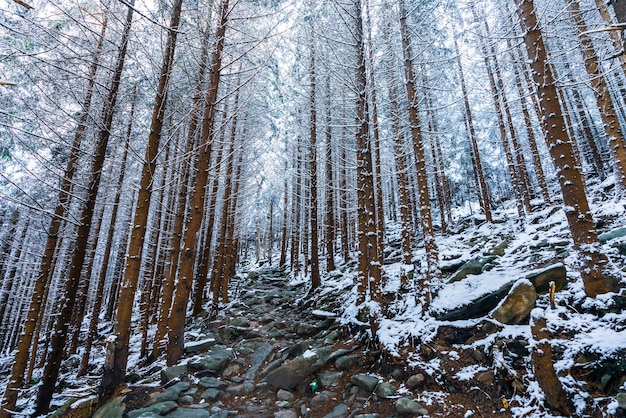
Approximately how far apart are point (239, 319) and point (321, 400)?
18.4 ft

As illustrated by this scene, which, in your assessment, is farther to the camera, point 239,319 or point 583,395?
point 239,319

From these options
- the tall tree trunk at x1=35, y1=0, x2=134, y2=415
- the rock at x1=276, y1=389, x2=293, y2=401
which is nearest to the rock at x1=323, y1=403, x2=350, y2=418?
the rock at x1=276, y1=389, x2=293, y2=401

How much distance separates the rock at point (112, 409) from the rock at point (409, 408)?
4.33 meters

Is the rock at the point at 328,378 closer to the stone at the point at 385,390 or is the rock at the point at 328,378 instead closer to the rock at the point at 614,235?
the stone at the point at 385,390

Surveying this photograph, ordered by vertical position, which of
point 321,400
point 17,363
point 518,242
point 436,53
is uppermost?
point 436,53

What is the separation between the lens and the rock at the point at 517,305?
473cm

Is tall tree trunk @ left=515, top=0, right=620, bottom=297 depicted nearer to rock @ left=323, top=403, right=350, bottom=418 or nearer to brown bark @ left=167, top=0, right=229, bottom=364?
rock @ left=323, top=403, right=350, bottom=418

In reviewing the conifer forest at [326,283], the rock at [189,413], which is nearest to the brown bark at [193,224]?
the conifer forest at [326,283]

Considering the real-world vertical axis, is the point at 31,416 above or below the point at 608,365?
below

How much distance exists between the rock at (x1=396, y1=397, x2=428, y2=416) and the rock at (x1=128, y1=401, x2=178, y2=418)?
373 cm

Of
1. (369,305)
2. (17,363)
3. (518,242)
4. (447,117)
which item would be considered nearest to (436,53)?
(447,117)

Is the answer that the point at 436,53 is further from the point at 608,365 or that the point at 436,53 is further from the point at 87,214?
the point at 87,214

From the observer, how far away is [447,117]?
70.7 ft

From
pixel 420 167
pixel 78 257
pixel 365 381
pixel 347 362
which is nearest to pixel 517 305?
pixel 365 381
